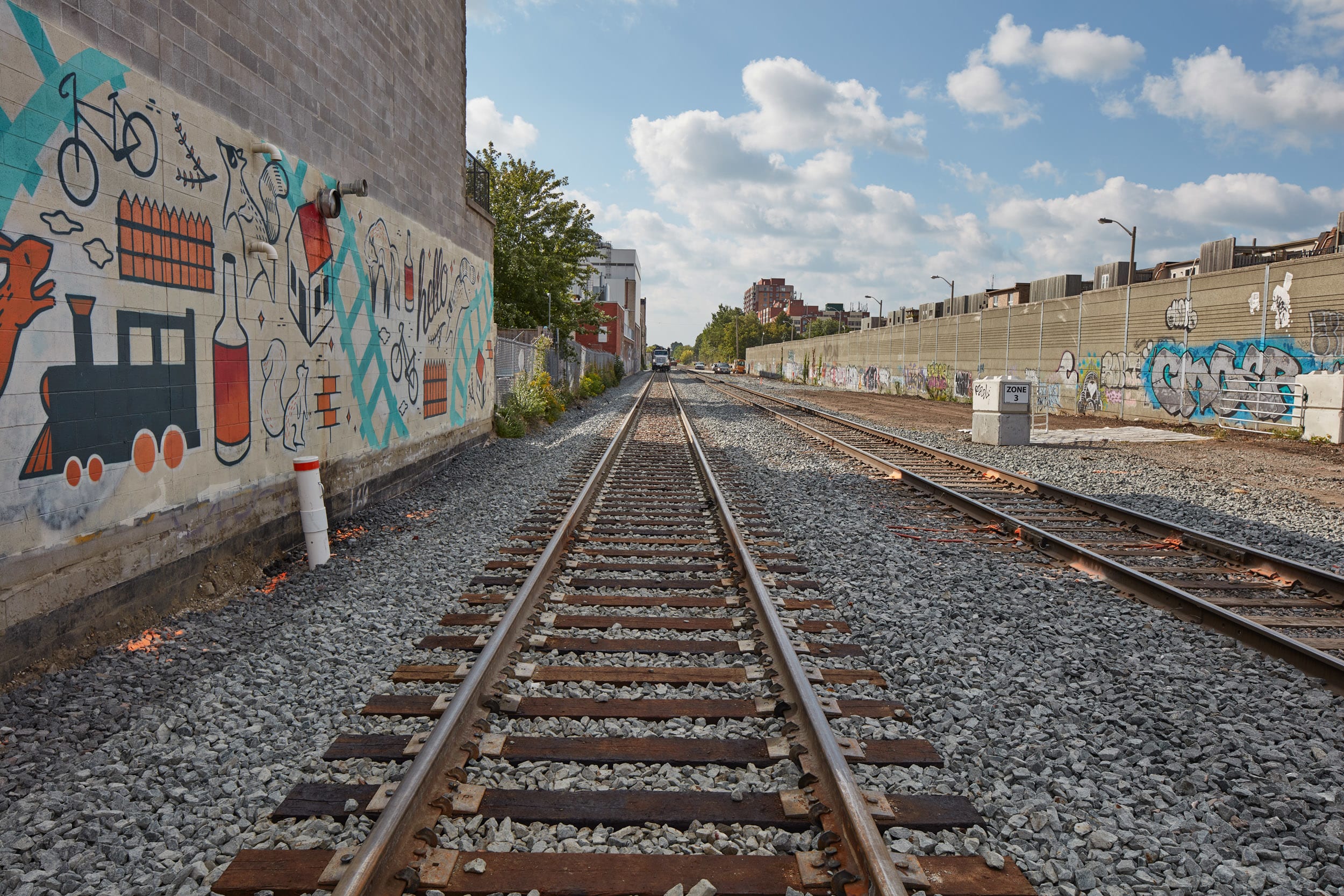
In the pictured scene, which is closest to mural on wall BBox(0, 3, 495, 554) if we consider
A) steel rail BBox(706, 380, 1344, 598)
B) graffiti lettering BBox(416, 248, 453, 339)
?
graffiti lettering BBox(416, 248, 453, 339)

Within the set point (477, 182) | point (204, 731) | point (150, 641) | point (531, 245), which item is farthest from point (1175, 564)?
point (531, 245)

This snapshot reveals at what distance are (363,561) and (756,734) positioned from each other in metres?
4.67

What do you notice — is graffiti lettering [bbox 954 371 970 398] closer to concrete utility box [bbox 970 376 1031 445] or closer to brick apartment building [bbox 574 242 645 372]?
concrete utility box [bbox 970 376 1031 445]

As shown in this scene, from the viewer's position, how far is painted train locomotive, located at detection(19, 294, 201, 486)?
467 cm

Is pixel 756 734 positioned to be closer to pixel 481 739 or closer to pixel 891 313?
pixel 481 739

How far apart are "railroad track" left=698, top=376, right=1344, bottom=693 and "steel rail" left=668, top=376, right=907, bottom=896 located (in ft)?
9.93

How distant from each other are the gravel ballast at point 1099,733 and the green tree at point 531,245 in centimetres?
2558

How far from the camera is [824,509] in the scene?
951 centimetres

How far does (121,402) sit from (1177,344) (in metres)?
25.3

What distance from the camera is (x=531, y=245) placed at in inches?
1202

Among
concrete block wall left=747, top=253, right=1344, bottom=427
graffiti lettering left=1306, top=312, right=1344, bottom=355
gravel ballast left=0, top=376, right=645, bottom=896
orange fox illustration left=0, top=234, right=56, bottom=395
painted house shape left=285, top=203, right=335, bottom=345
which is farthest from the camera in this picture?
concrete block wall left=747, top=253, right=1344, bottom=427

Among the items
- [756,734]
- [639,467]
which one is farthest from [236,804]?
[639,467]

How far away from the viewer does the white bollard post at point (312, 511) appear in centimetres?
702

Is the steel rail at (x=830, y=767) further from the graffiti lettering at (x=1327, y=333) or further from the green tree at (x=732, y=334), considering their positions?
the green tree at (x=732, y=334)
